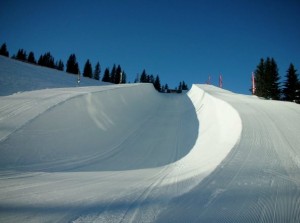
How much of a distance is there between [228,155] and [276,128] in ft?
8.01

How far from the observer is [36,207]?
289 centimetres

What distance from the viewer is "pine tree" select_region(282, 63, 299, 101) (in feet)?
104

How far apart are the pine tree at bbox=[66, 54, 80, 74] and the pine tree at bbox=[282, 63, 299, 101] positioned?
6334cm

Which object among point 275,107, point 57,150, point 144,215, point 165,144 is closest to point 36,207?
point 144,215

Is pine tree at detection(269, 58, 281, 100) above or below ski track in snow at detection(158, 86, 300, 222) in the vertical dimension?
above

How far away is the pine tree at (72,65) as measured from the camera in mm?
77125

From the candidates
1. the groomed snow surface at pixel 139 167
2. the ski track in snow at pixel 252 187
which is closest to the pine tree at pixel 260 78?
the groomed snow surface at pixel 139 167

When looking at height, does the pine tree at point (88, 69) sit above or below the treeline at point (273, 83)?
above

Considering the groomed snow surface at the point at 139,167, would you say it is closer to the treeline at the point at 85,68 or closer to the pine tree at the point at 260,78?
the pine tree at the point at 260,78

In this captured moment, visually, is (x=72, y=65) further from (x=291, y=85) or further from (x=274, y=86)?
(x=291, y=85)

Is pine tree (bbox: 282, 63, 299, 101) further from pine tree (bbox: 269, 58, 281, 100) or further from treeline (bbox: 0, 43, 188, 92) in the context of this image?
treeline (bbox: 0, 43, 188, 92)

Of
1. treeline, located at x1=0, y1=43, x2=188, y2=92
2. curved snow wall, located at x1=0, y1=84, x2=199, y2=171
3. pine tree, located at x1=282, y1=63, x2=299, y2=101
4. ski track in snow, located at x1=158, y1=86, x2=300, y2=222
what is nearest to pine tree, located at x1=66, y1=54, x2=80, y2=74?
treeline, located at x1=0, y1=43, x2=188, y2=92

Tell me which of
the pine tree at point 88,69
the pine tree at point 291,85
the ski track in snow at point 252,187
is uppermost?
the pine tree at point 88,69

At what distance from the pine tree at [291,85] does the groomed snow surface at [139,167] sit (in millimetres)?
27698
